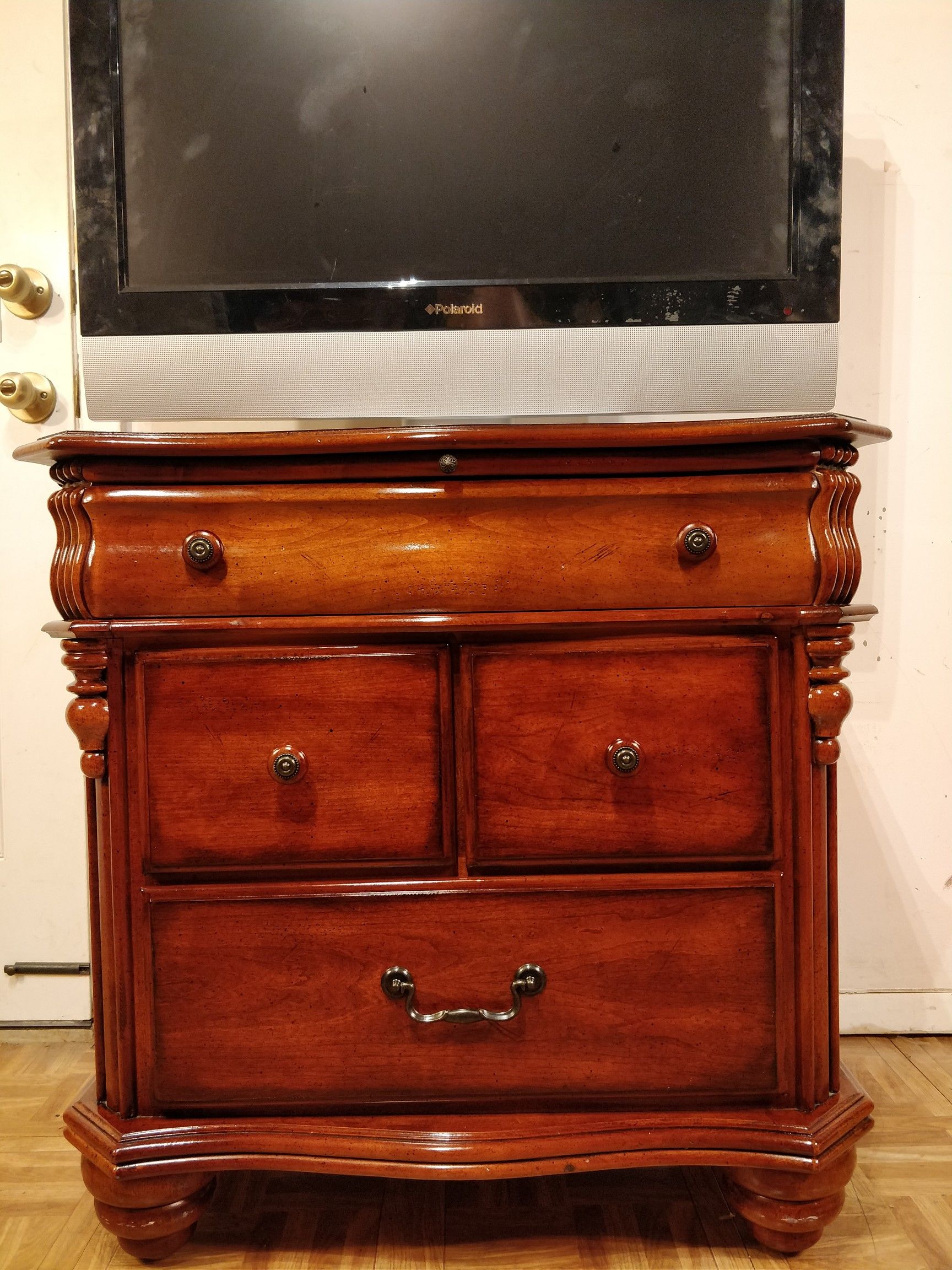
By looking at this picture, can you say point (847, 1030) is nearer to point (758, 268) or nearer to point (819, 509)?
point (819, 509)

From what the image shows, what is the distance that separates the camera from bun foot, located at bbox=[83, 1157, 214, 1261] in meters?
0.97

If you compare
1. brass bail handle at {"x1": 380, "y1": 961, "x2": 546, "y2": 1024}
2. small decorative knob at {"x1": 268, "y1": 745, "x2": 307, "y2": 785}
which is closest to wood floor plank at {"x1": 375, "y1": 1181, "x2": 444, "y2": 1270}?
brass bail handle at {"x1": 380, "y1": 961, "x2": 546, "y2": 1024}

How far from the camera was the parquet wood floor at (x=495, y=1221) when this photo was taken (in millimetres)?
1000

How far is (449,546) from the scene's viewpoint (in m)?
0.96

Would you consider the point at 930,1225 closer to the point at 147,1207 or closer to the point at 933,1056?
the point at 933,1056

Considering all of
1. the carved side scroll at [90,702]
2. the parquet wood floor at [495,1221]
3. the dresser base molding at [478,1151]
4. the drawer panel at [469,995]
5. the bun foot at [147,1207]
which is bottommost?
the parquet wood floor at [495,1221]

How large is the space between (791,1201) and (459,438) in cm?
93

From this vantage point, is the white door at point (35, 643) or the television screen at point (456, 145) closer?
the television screen at point (456, 145)

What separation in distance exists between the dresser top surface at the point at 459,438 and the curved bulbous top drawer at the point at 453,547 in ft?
0.14

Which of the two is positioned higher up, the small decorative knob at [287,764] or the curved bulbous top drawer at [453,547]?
the curved bulbous top drawer at [453,547]

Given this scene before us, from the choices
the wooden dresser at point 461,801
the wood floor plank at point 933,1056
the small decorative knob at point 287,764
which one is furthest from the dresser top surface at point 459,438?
the wood floor plank at point 933,1056

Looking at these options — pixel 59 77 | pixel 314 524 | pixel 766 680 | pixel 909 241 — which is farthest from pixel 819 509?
pixel 59 77

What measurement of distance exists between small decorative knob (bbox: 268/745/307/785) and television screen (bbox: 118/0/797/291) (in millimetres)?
609

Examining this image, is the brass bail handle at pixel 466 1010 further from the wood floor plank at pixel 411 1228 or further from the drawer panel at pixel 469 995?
the wood floor plank at pixel 411 1228
